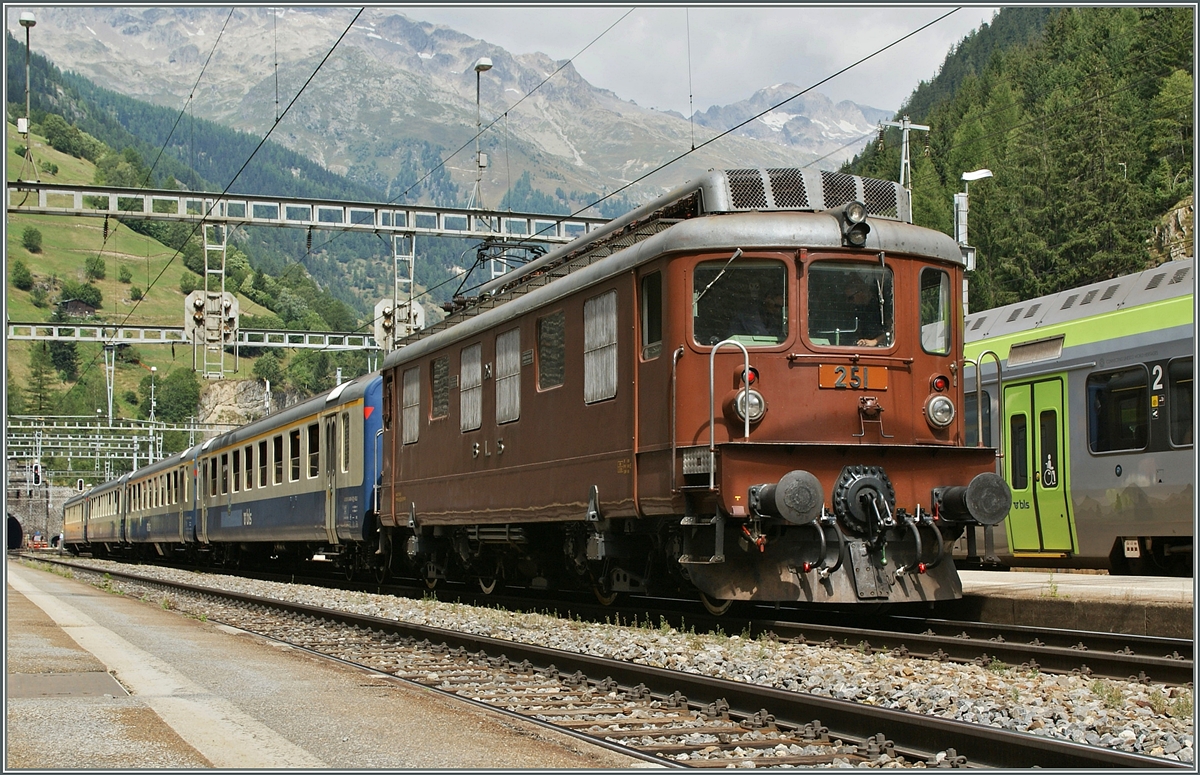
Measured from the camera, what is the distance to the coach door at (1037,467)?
16.1 m

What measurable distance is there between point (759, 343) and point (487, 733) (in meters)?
5.23

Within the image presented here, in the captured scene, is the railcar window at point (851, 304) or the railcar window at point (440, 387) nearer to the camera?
the railcar window at point (851, 304)

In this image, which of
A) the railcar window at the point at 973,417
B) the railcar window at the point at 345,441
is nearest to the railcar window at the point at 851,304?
the railcar window at the point at 973,417

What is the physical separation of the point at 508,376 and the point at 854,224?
470 cm

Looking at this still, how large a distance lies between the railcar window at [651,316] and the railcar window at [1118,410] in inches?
256

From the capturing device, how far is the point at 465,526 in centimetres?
1616

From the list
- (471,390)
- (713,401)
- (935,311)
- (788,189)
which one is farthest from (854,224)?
(471,390)

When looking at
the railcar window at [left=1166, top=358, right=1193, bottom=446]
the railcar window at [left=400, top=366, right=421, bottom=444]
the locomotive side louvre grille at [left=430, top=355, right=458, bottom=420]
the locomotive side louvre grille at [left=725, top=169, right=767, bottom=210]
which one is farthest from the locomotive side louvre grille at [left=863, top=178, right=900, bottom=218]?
the railcar window at [left=400, top=366, right=421, bottom=444]

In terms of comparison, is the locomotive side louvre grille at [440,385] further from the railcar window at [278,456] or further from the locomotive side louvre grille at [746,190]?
the railcar window at [278,456]

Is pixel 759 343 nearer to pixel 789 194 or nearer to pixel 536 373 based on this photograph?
pixel 789 194

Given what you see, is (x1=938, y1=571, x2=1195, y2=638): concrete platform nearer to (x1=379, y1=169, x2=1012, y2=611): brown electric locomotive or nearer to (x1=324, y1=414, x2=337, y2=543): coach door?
(x1=379, y1=169, x2=1012, y2=611): brown electric locomotive

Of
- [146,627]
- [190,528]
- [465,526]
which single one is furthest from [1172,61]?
[146,627]

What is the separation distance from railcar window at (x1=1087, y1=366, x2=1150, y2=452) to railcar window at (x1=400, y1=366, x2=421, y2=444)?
28.0 feet

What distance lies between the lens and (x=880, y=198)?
1206 cm
